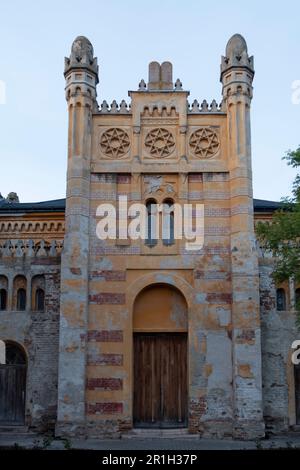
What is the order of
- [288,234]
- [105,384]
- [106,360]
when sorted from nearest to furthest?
[288,234]
[105,384]
[106,360]

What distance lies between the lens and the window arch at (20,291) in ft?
79.0

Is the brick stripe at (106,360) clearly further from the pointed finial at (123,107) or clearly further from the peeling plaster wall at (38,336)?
the pointed finial at (123,107)

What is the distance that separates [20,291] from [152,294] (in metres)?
4.89

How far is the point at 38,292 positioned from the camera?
2409 cm

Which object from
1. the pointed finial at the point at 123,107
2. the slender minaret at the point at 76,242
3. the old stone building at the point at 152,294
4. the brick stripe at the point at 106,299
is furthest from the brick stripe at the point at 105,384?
the pointed finial at the point at 123,107

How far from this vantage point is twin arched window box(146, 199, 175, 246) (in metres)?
23.3

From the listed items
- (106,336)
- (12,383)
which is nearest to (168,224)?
(106,336)

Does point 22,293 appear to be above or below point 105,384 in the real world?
above

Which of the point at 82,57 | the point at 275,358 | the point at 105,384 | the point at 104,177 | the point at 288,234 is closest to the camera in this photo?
the point at 288,234

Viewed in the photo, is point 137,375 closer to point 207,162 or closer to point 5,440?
point 5,440

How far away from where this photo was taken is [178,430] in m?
22.0

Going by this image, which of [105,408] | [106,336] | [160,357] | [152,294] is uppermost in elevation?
[152,294]

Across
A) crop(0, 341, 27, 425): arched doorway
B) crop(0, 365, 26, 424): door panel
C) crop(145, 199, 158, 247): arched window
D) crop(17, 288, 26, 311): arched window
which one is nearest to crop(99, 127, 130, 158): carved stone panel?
crop(145, 199, 158, 247): arched window

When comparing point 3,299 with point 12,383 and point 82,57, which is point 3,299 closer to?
point 12,383
